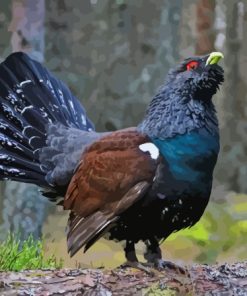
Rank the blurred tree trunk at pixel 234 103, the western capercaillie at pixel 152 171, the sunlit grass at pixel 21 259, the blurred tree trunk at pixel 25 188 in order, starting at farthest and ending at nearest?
the blurred tree trunk at pixel 234 103 → the blurred tree trunk at pixel 25 188 → the sunlit grass at pixel 21 259 → the western capercaillie at pixel 152 171

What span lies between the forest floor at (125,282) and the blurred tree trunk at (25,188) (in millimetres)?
3386

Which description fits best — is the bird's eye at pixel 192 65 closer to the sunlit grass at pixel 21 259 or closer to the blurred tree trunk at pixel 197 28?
the sunlit grass at pixel 21 259

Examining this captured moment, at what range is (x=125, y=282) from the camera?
3.37 meters

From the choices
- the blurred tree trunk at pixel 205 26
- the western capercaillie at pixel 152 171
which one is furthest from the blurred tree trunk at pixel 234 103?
the western capercaillie at pixel 152 171

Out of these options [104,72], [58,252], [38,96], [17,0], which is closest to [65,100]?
[38,96]

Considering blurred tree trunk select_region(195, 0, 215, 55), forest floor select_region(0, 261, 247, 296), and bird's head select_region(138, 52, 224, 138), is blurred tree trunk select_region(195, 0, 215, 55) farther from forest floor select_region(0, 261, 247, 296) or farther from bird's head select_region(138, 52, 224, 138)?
forest floor select_region(0, 261, 247, 296)

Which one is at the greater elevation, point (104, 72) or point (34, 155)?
point (104, 72)

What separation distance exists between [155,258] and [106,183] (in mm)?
405

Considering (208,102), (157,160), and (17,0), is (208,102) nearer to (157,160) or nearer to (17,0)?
(157,160)

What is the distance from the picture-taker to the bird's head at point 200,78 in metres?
3.68

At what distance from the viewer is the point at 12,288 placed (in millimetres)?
3230

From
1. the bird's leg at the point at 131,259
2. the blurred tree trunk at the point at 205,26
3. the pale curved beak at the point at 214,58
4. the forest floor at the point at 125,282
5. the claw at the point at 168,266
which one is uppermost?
the blurred tree trunk at the point at 205,26

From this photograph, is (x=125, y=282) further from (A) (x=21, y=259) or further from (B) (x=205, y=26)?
(B) (x=205, y=26)

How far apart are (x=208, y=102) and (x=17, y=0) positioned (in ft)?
11.8
